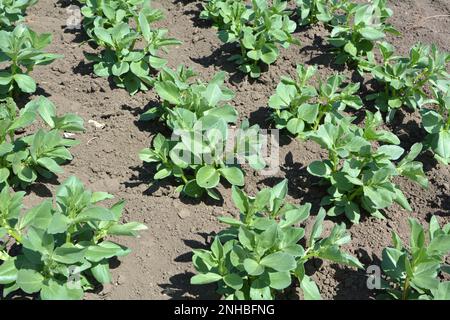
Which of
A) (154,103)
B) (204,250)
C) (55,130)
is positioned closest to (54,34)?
(154,103)

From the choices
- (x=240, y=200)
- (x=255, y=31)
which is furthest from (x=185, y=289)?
(x=255, y=31)

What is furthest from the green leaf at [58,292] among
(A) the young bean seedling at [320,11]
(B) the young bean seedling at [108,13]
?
(A) the young bean seedling at [320,11]

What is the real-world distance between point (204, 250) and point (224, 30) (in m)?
2.16

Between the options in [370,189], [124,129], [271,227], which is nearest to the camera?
[271,227]

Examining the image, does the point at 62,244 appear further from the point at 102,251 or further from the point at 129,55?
the point at 129,55

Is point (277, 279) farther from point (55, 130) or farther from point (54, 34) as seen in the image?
point (54, 34)

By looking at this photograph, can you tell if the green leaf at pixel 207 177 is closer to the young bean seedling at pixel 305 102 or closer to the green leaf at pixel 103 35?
the young bean seedling at pixel 305 102

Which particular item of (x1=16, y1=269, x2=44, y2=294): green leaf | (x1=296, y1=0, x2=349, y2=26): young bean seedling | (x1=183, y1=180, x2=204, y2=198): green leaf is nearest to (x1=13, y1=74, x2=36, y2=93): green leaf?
(x1=183, y1=180, x2=204, y2=198): green leaf

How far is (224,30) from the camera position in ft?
16.0

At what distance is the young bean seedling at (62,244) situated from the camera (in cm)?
304

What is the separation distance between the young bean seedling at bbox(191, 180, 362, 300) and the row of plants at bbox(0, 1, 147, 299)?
0.48m

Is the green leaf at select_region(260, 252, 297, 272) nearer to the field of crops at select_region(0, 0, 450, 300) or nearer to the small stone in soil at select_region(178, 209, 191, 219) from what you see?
the field of crops at select_region(0, 0, 450, 300)

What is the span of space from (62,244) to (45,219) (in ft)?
0.51

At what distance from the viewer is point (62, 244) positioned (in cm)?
324
